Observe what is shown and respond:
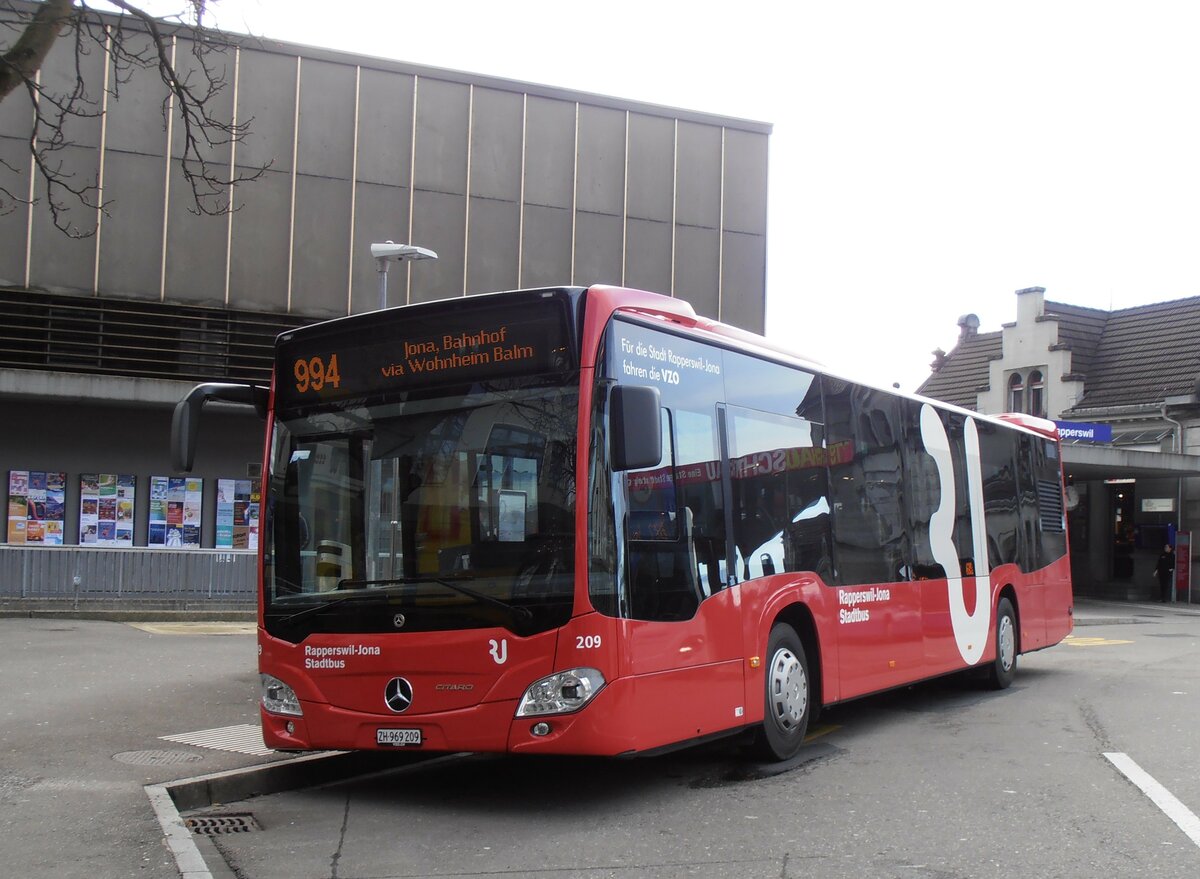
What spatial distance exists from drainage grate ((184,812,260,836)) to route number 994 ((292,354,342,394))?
2627 mm

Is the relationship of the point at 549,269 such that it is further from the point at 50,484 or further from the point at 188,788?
the point at 188,788

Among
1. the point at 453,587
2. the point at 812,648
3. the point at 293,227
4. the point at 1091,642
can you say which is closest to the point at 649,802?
the point at 453,587

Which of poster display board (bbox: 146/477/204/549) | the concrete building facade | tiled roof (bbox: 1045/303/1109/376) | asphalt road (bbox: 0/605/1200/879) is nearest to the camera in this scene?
asphalt road (bbox: 0/605/1200/879)

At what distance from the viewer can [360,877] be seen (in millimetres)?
6016

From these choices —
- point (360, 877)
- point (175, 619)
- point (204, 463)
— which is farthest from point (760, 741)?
point (204, 463)

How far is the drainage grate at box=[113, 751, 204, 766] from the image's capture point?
8.27 m

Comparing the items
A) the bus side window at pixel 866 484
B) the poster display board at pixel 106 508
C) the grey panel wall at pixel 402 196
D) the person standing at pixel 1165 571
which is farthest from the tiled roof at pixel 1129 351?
the bus side window at pixel 866 484

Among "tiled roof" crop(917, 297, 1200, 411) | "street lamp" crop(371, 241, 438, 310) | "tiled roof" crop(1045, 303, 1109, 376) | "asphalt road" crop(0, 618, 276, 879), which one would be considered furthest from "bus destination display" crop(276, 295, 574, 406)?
"tiled roof" crop(1045, 303, 1109, 376)

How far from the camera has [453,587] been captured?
7.32 metres

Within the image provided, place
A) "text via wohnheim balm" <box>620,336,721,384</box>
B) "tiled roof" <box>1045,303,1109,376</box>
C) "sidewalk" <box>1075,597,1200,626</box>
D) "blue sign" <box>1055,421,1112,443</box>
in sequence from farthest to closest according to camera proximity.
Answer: "tiled roof" <box>1045,303,1109,376</box> → "blue sign" <box>1055,421,1112,443</box> → "sidewalk" <box>1075,597,1200,626</box> → "text via wohnheim balm" <box>620,336,721,384</box>

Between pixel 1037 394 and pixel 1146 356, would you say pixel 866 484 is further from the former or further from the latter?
pixel 1037 394

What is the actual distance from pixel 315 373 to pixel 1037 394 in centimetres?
3869

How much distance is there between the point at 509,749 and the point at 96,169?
65.9 feet

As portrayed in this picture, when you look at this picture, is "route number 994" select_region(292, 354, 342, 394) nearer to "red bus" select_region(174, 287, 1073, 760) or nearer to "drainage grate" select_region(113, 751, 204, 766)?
"red bus" select_region(174, 287, 1073, 760)
